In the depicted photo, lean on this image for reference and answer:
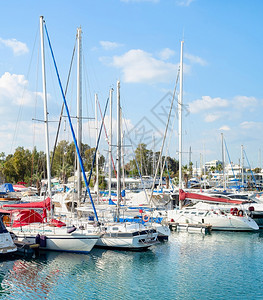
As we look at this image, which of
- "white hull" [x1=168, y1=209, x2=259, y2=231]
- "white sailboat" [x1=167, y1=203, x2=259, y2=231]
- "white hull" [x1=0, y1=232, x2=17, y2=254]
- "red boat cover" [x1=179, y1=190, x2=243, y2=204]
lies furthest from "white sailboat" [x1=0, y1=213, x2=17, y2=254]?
"red boat cover" [x1=179, y1=190, x2=243, y2=204]

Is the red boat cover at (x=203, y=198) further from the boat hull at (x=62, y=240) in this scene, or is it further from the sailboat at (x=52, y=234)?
the boat hull at (x=62, y=240)

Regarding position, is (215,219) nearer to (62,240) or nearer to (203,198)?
(203,198)

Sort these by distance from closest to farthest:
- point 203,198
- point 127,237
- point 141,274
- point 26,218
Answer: point 141,274, point 127,237, point 26,218, point 203,198

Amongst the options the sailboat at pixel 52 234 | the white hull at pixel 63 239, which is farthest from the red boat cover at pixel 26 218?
the white hull at pixel 63 239

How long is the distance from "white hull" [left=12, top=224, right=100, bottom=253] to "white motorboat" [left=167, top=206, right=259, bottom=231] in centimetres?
1604

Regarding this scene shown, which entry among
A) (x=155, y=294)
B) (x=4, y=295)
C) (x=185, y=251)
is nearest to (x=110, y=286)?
(x=155, y=294)

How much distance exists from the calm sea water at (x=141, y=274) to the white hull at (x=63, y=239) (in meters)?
0.54

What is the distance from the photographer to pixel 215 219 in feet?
127

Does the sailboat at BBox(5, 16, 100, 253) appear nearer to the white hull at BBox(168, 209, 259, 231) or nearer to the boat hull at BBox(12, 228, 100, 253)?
the boat hull at BBox(12, 228, 100, 253)

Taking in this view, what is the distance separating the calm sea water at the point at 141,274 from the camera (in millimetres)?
18281

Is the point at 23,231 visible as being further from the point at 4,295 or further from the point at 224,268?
the point at 224,268

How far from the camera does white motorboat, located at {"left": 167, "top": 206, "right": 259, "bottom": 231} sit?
3822 centimetres

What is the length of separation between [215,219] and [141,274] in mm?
19171

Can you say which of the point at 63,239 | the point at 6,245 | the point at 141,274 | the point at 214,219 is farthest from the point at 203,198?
the point at 6,245
